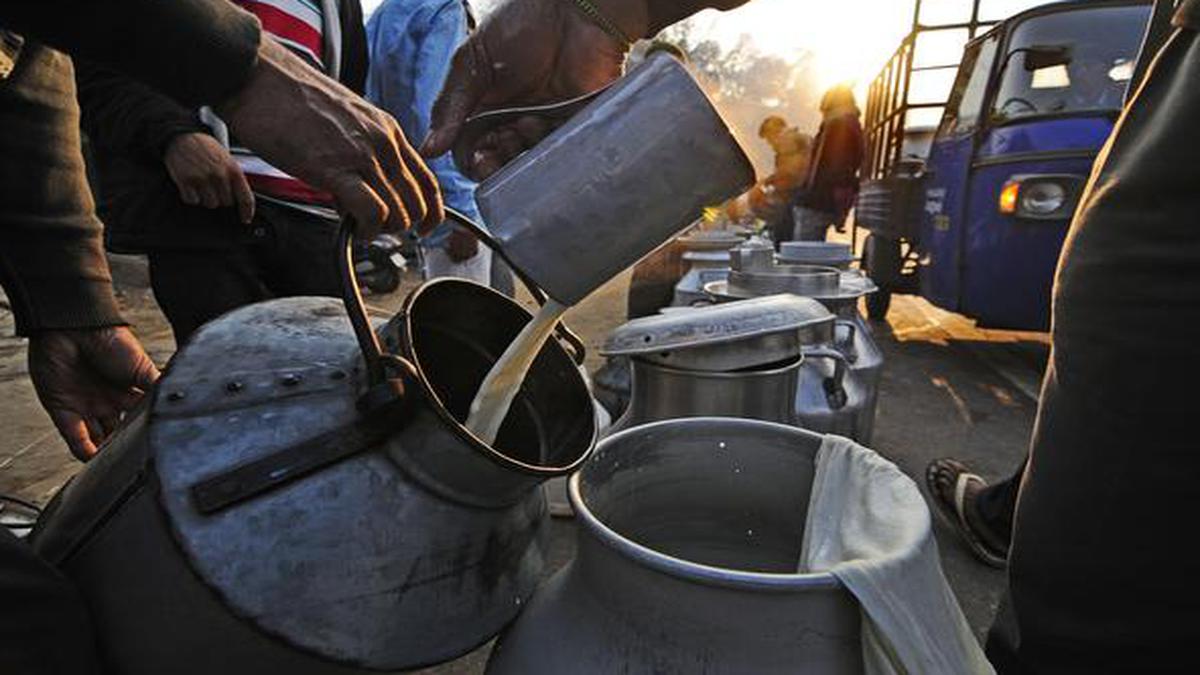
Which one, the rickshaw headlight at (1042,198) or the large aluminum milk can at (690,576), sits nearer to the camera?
the large aluminum milk can at (690,576)

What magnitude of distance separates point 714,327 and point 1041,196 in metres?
2.56

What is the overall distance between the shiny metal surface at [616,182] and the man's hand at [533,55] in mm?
632

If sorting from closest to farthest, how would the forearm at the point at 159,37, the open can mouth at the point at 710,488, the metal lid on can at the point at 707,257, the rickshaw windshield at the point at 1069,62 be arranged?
the forearm at the point at 159,37
the open can mouth at the point at 710,488
the rickshaw windshield at the point at 1069,62
the metal lid on can at the point at 707,257

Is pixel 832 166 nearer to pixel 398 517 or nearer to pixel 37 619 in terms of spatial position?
pixel 398 517

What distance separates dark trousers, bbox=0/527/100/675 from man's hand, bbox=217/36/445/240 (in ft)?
1.67

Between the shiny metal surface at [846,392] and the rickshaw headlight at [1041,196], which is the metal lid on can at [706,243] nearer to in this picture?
the rickshaw headlight at [1041,196]

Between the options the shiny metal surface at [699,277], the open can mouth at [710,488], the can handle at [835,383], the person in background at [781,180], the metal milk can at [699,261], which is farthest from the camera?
the person in background at [781,180]

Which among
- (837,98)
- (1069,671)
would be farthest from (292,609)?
(837,98)

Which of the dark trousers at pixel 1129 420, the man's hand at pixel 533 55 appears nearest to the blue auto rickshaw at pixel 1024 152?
the dark trousers at pixel 1129 420

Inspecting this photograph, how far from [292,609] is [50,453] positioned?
272 cm

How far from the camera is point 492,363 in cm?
101

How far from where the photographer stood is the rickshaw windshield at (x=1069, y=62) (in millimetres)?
3287

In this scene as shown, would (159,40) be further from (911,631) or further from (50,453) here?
(50,453)

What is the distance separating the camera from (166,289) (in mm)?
1510
